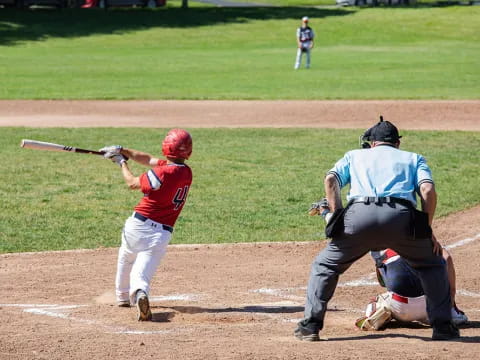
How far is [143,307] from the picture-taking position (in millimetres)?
8023

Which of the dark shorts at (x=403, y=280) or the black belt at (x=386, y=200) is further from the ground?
the black belt at (x=386, y=200)

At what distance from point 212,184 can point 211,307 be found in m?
6.87

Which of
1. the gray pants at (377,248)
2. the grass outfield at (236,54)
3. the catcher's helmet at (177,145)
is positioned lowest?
the grass outfield at (236,54)

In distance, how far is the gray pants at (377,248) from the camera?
7.04m

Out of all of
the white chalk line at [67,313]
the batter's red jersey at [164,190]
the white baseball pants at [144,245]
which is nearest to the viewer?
the white chalk line at [67,313]

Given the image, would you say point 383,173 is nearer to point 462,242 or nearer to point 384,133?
point 384,133

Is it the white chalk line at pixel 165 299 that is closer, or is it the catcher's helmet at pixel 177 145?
the white chalk line at pixel 165 299

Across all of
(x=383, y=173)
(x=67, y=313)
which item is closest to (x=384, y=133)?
(x=383, y=173)

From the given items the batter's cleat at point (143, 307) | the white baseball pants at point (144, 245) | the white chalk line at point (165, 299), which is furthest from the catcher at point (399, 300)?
the batter's cleat at point (143, 307)

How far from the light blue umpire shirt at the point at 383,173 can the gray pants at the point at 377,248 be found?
0.39ft

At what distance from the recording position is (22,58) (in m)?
41.1

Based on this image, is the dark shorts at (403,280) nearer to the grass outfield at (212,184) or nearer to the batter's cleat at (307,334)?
the batter's cleat at (307,334)

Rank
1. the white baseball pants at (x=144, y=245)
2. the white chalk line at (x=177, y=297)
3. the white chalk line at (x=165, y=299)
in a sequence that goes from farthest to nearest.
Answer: the white chalk line at (x=177, y=297)
the white baseball pants at (x=144, y=245)
the white chalk line at (x=165, y=299)

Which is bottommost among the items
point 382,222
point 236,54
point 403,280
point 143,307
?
point 236,54
